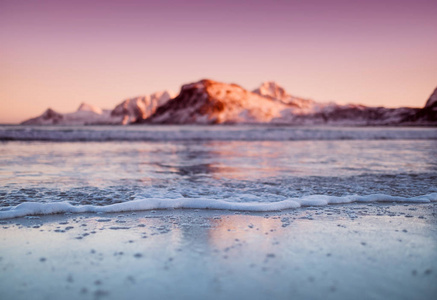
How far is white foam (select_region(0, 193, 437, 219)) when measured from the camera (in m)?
4.48

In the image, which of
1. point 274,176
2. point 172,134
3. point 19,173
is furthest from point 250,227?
point 172,134

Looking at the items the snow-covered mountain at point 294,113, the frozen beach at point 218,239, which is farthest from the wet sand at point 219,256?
the snow-covered mountain at point 294,113

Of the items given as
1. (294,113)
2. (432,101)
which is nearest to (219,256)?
(432,101)

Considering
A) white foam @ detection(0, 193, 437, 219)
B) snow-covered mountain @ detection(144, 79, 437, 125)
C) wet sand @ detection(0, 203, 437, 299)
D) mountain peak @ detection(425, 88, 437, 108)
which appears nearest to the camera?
wet sand @ detection(0, 203, 437, 299)

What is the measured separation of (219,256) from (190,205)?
79.4 inches

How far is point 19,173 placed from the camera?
7.87 m

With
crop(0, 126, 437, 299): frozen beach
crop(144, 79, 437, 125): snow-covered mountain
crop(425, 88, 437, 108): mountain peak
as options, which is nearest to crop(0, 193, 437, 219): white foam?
crop(0, 126, 437, 299): frozen beach

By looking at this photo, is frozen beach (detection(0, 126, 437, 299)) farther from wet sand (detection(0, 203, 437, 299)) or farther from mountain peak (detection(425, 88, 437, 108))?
mountain peak (detection(425, 88, 437, 108))

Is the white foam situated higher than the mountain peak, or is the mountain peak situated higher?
the mountain peak

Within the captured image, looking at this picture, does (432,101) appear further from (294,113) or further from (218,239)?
(218,239)

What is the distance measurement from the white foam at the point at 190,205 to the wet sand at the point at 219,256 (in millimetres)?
231

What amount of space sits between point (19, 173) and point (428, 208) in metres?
8.54

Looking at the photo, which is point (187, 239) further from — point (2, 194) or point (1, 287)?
point (2, 194)

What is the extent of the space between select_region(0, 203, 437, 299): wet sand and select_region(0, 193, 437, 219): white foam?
0.76ft
